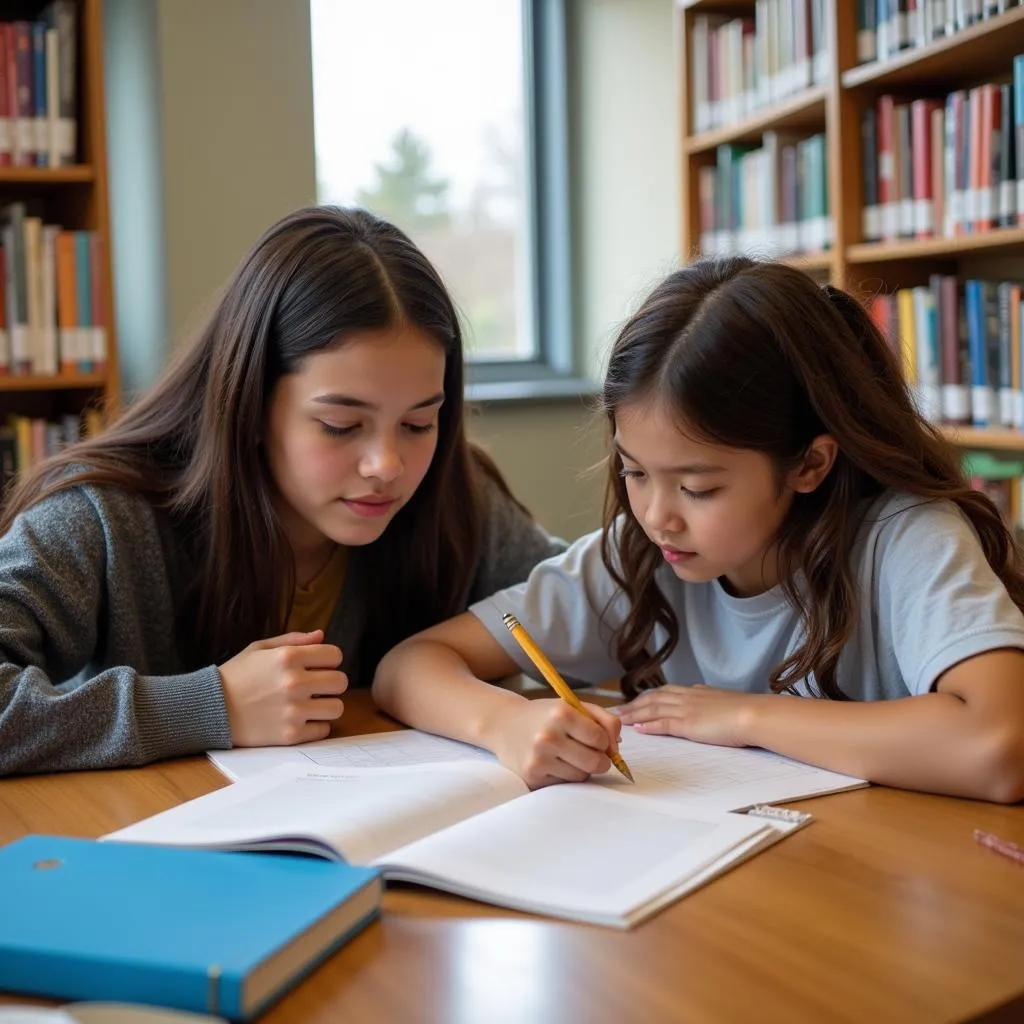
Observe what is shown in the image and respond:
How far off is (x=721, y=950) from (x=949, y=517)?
0.63 meters

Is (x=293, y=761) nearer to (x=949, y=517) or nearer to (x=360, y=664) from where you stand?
(x=360, y=664)

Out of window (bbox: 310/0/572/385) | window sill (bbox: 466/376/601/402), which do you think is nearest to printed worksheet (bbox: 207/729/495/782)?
window sill (bbox: 466/376/601/402)

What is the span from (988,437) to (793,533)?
4.75ft

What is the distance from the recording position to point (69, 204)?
2.91 m

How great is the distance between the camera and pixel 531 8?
4.04m

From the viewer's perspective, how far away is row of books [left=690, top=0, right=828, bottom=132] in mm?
2943

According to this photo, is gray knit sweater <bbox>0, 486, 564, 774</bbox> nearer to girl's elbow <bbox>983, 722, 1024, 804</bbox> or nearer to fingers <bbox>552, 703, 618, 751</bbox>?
fingers <bbox>552, 703, 618, 751</bbox>

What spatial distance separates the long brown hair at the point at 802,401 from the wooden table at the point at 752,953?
0.37m

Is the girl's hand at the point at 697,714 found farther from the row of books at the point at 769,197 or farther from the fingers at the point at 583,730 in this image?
the row of books at the point at 769,197

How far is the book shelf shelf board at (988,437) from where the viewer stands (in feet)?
8.26

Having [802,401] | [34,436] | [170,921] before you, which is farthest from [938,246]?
→ [170,921]

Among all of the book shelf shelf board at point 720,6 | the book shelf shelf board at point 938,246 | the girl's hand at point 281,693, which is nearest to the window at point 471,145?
the book shelf shelf board at point 720,6

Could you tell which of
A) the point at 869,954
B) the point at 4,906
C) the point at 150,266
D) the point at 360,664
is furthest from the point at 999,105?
the point at 4,906

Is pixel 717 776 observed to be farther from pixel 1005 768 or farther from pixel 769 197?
pixel 769 197
